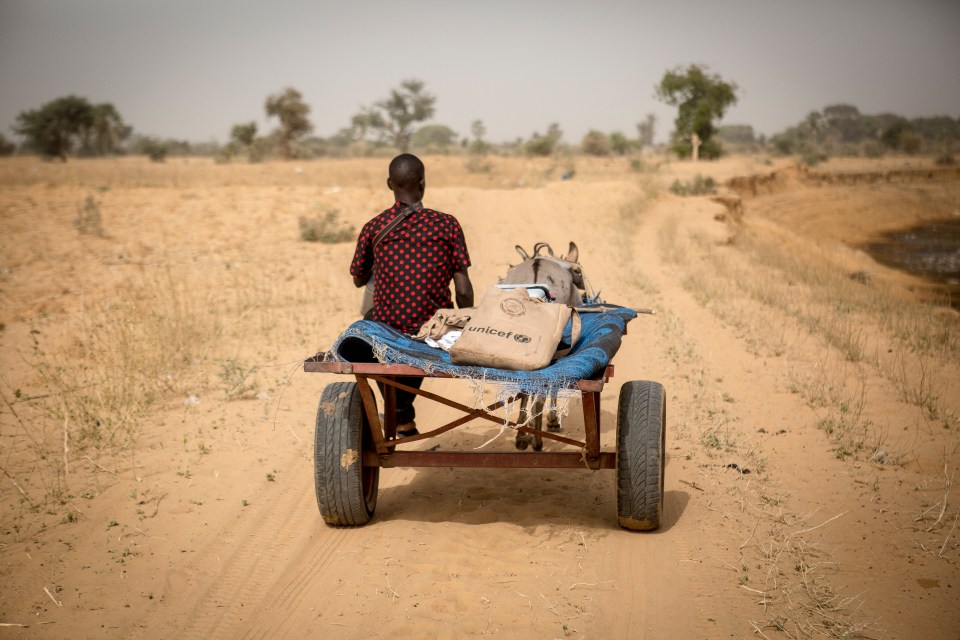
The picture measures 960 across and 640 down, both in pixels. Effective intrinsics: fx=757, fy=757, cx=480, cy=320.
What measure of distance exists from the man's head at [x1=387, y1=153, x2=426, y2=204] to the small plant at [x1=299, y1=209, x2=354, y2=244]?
11908 mm

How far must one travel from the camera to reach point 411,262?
4805 millimetres

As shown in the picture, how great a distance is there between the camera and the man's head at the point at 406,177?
4816 mm

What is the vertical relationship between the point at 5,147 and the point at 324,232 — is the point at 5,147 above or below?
above

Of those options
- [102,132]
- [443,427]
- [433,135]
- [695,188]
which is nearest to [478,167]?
[695,188]

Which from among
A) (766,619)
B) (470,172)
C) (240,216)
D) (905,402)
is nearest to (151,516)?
(766,619)

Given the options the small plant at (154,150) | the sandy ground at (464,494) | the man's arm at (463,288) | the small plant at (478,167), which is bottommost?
the sandy ground at (464,494)

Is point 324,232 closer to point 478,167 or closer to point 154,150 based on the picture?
point 478,167

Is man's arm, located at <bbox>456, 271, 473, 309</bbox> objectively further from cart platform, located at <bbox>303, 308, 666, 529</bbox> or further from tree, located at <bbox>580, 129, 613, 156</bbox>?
tree, located at <bbox>580, 129, 613, 156</bbox>

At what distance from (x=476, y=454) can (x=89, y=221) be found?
15047 mm

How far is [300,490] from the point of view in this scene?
18.3 ft

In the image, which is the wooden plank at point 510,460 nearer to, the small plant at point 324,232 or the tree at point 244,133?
the small plant at point 324,232

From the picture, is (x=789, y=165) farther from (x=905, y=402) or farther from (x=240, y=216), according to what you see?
(x=905, y=402)

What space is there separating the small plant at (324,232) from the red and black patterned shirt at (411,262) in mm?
11953

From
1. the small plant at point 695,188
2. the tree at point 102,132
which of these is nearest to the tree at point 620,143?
the small plant at point 695,188
